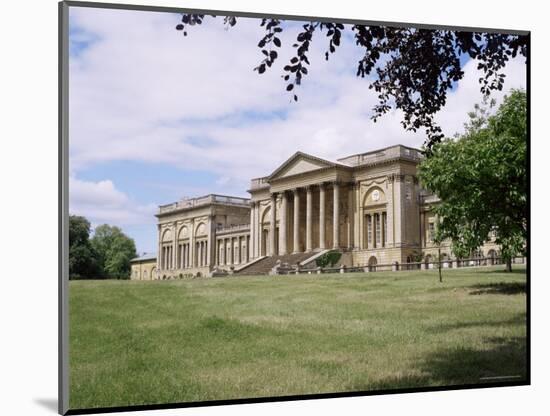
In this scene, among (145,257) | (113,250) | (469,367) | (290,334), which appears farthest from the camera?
(469,367)

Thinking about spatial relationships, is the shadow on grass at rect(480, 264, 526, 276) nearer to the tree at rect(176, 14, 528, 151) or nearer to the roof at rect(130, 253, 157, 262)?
the tree at rect(176, 14, 528, 151)

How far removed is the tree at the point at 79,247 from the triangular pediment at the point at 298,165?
84.7 inches

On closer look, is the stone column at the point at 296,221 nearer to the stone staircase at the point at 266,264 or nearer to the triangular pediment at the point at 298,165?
the stone staircase at the point at 266,264

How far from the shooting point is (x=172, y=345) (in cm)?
813

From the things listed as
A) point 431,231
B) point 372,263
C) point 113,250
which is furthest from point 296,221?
point 113,250

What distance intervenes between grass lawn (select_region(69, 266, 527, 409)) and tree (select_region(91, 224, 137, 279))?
0.45 feet

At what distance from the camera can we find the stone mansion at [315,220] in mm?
8805

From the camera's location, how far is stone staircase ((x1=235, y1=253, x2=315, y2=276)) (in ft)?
29.1

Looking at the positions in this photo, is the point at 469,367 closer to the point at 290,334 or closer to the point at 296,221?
the point at 290,334

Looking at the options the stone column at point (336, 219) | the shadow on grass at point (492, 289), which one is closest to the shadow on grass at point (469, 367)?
the shadow on grass at point (492, 289)

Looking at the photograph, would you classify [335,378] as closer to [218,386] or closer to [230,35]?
[218,386]

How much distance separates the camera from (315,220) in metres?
9.44

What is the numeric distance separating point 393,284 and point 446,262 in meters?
0.70

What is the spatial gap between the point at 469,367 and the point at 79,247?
14.6 feet
